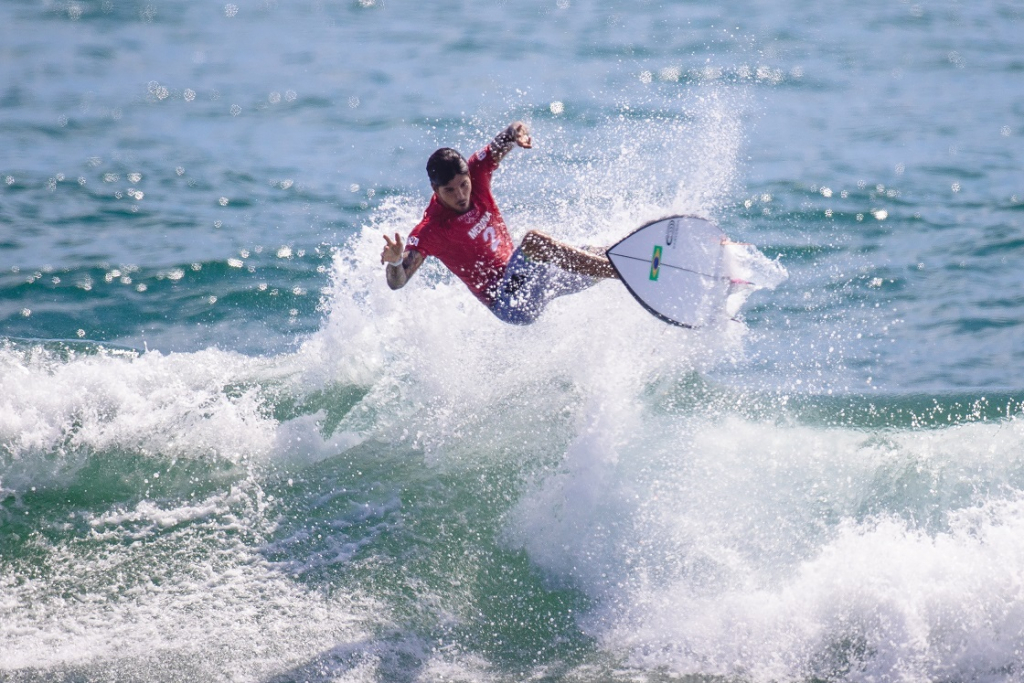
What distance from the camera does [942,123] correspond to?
52.5ft

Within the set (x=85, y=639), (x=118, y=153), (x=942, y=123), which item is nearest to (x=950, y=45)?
(x=942, y=123)

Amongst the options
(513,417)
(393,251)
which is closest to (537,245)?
(393,251)

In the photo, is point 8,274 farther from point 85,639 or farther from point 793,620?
point 793,620

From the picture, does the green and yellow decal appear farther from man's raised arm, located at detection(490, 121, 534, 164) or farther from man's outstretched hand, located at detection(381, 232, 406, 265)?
man's outstretched hand, located at detection(381, 232, 406, 265)

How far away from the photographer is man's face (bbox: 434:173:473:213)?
7262 millimetres

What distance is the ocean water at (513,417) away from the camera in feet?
21.1

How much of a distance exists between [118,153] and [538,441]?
9826mm

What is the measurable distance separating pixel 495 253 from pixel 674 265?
52.4 inches

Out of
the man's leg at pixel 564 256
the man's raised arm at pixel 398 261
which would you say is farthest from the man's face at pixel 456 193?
the man's leg at pixel 564 256

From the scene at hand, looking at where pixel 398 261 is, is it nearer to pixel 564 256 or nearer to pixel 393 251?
pixel 393 251

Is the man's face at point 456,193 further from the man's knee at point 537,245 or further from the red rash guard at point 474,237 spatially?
the man's knee at point 537,245

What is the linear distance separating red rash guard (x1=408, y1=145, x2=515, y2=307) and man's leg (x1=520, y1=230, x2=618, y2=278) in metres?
0.26

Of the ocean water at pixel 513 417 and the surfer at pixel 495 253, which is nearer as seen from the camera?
the ocean water at pixel 513 417

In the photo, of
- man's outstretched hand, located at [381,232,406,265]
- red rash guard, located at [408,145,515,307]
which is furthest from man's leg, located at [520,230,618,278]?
man's outstretched hand, located at [381,232,406,265]
